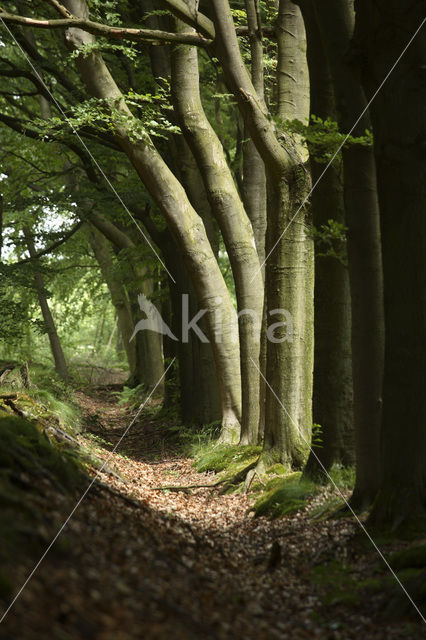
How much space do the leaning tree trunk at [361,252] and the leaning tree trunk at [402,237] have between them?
514 mm

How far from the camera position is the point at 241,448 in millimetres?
10266

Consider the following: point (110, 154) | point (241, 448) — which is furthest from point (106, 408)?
point (241, 448)

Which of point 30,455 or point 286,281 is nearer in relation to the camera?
point 30,455

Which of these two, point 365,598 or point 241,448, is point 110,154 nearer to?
point 241,448

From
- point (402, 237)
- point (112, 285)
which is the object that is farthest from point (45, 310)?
point (402, 237)

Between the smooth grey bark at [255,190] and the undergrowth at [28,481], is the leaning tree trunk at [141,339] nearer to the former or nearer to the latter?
the smooth grey bark at [255,190]

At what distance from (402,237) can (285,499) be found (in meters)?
3.43

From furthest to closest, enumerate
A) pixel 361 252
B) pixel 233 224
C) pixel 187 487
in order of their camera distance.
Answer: pixel 233 224
pixel 187 487
pixel 361 252

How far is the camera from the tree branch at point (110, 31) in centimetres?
807

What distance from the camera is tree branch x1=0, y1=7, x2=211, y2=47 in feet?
26.5

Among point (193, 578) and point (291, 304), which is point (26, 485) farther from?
point (291, 304)

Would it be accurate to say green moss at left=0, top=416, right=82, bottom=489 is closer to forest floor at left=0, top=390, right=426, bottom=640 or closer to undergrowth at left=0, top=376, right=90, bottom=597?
undergrowth at left=0, top=376, right=90, bottom=597

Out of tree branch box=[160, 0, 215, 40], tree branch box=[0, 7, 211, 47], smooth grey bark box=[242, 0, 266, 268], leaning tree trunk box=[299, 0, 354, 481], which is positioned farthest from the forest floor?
tree branch box=[160, 0, 215, 40]

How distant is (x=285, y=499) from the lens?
721 cm
